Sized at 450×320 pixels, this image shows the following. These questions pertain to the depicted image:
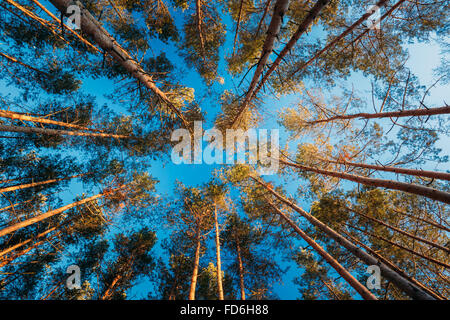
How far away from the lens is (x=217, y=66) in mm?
7129

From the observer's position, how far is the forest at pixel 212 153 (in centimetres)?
464

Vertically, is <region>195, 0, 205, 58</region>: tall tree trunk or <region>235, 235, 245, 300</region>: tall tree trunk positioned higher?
<region>195, 0, 205, 58</region>: tall tree trunk

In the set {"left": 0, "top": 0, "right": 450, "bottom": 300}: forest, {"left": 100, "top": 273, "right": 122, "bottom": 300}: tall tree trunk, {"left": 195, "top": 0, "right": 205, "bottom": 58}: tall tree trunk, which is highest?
{"left": 195, "top": 0, "right": 205, "bottom": 58}: tall tree trunk

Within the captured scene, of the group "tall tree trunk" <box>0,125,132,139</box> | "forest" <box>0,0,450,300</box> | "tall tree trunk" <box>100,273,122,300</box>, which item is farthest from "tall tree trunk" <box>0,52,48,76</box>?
"tall tree trunk" <box>100,273,122,300</box>

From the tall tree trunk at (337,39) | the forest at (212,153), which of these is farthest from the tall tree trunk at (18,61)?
the tall tree trunk at (337,39)

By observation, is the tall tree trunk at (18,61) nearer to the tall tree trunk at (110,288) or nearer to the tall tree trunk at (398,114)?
the tall tree trunk at (110,288)

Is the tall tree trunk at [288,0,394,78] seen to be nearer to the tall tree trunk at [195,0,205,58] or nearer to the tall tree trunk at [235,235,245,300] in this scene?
the tall tree trunk at [195,0,205,58]

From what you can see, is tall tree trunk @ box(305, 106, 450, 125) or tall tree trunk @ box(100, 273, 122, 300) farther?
tall tree trunk @ box(100, 273, 122, 300)

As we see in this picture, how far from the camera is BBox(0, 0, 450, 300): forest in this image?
4637mm

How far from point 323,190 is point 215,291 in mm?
6808

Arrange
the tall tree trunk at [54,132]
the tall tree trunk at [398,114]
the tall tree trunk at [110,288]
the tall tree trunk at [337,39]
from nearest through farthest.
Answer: the tall tree trunk at [398,114]
the tall tree trunk at [337,39]
the tall tree trunk at [54,132]
the tall tree trunk at [110,288]

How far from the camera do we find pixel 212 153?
10.0 m

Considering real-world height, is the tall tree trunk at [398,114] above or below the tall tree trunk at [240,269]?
above

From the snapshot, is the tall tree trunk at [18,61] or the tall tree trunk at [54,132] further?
the tall tree trunk at [18,61]
